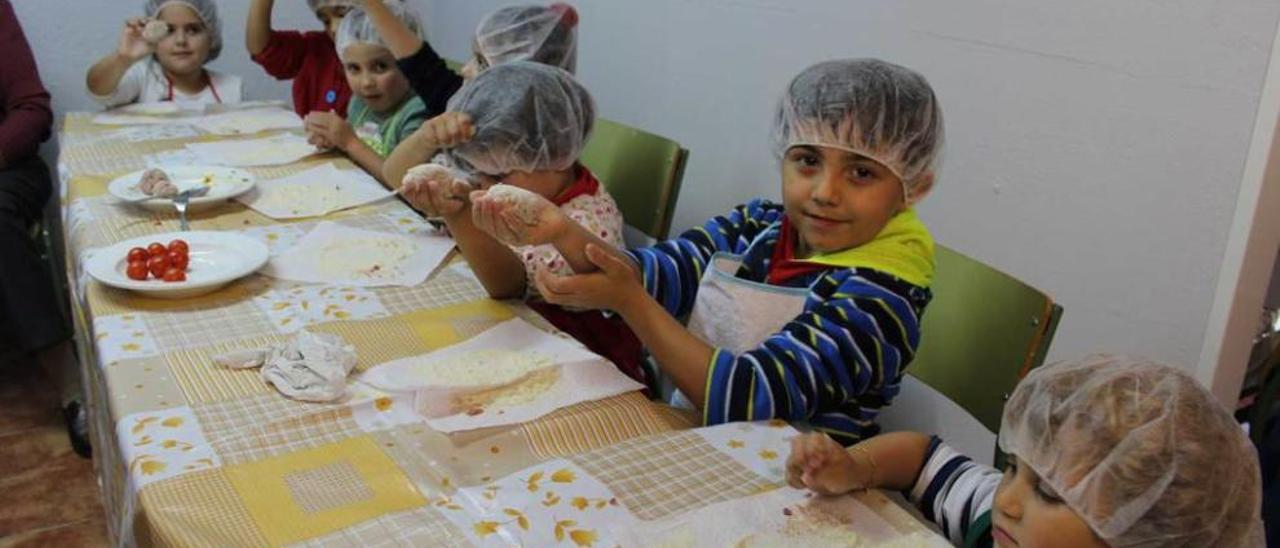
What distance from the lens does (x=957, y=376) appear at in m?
1.28

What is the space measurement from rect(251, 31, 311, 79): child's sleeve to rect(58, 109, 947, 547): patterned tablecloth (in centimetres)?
153

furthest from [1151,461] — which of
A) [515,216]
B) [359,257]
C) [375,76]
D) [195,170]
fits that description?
[375,76]

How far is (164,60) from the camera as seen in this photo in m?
2.61

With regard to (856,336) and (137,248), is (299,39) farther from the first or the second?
(856,336)

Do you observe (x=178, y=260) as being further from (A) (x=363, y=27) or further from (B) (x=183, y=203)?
(A) (x=363, y=27)

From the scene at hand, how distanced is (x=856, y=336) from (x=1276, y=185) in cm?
66

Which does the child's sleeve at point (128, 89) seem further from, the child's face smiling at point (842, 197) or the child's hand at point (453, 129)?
the child's face smiling at point (842, 197)

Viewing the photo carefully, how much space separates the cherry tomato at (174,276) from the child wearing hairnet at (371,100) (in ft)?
2.46

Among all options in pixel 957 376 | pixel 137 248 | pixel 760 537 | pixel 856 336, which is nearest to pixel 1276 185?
pixel 957 376

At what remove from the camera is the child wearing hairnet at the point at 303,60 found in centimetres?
266

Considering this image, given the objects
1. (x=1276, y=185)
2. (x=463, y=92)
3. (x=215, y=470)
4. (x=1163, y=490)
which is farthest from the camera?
(x=463, y=92)

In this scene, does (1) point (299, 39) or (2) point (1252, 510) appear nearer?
(2) point (1252, 510)

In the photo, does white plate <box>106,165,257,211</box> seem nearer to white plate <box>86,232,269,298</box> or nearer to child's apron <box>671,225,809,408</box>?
white plate <box>86,232,269,298</box>

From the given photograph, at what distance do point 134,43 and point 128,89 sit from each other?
0.12 m
